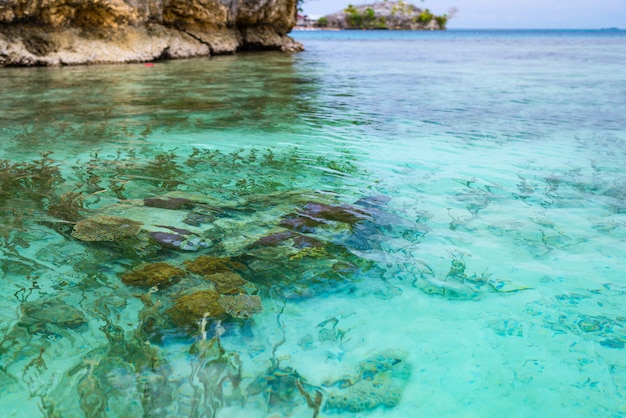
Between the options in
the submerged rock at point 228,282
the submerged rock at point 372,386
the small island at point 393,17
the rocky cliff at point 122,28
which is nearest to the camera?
the submerged rock at point 372,386

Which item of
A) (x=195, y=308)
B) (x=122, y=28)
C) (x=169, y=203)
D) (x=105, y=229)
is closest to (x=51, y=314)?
(x=195, y=308)

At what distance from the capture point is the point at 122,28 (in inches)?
648

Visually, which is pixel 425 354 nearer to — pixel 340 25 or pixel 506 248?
pixel 506 248

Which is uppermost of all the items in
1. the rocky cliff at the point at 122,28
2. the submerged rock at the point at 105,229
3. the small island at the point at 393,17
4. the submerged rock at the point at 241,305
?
the small island at the point at 393,17

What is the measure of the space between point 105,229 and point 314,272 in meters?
1.53

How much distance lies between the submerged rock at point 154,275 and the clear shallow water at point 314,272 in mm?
23

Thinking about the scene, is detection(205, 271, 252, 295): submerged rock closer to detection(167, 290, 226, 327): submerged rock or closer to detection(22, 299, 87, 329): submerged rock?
detection(167, 290, 226, 327): submerged rock

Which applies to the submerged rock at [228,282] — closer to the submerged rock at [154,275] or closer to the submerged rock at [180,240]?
the submerged rock at [154,275]

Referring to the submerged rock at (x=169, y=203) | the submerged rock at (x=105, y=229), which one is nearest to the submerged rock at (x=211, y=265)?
the submerged rock at (x=105, y=229)

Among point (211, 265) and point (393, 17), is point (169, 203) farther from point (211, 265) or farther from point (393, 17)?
point (393, 17)

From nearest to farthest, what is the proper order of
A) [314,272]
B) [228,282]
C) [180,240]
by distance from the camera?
[228,282] → [314,272] → [180,240]

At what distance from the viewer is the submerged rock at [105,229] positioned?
323cm

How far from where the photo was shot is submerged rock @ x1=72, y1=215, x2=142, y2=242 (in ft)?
10.6

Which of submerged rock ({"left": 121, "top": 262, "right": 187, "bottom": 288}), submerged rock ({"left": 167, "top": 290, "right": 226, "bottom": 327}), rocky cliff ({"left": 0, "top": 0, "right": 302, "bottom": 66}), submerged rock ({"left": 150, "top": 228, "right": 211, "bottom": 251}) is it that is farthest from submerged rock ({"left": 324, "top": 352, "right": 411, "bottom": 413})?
rocky cliff ({"left": 0, "top": 0, "right": 302, "bottom": 66})
